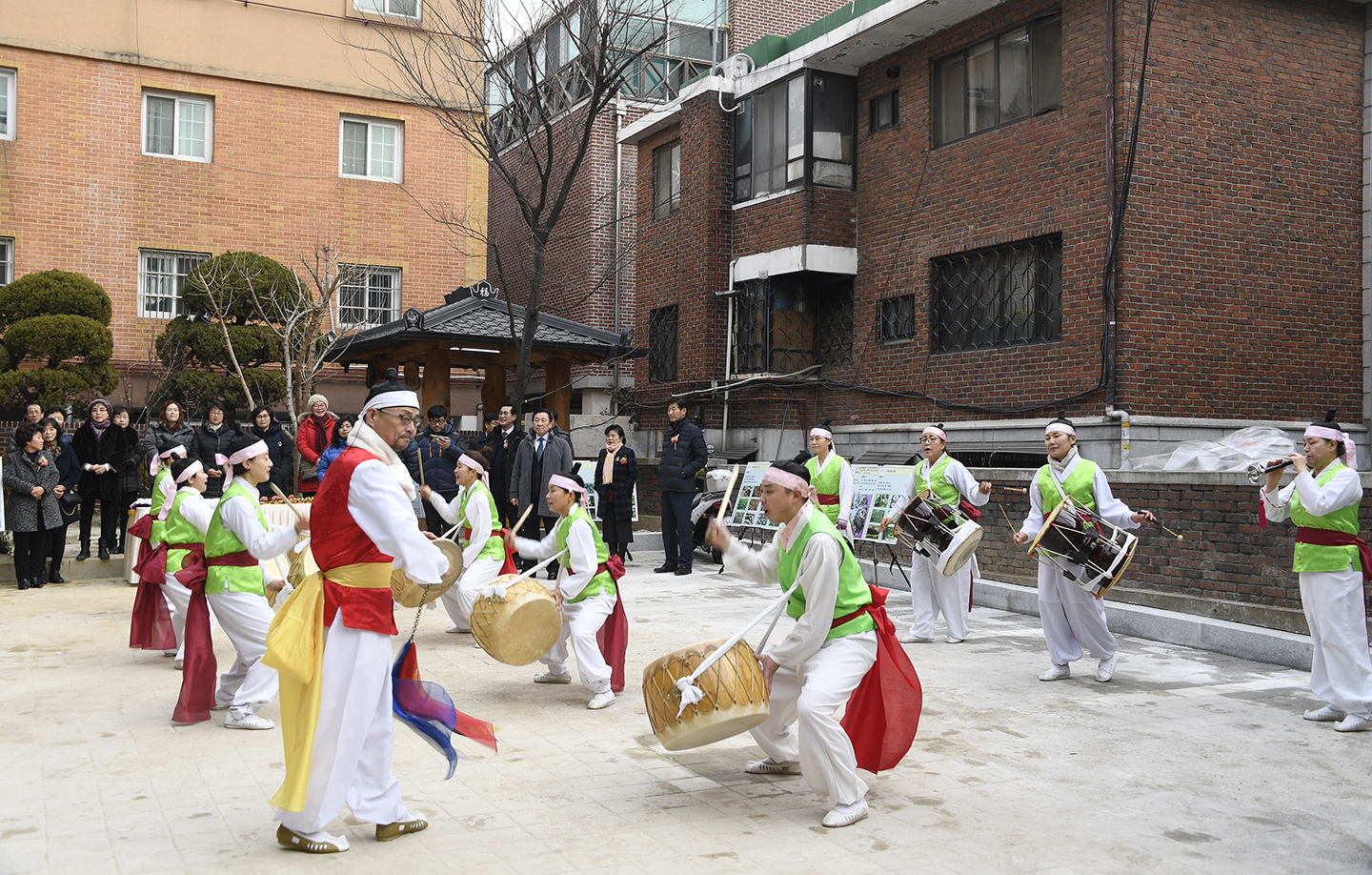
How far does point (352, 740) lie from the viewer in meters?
4.69

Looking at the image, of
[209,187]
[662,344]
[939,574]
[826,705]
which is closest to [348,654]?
[826,705]

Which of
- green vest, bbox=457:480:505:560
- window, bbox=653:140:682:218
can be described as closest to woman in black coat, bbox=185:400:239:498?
green vest, bbox=457:480:505:560

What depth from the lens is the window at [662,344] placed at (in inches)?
827

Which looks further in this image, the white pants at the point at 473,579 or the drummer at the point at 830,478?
the drummer at the point at 830,478

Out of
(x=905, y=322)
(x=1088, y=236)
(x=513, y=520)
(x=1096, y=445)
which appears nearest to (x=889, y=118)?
(x=905, y=322)

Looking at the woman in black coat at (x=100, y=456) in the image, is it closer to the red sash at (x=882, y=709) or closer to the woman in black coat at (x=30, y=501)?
the woman in black coat at (x=30, y=501)

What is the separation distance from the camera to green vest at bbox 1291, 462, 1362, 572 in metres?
7.03

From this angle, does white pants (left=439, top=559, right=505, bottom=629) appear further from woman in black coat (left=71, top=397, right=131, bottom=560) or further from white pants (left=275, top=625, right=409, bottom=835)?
woman in black coat (left=71, top=397, right=131, bottom=560)

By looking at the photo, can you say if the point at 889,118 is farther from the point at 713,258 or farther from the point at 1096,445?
the point at 1096,445

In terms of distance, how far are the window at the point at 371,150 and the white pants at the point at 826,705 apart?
19.3 metres

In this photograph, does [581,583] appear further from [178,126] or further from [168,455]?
[178,126]

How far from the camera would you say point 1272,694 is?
25.5 ft

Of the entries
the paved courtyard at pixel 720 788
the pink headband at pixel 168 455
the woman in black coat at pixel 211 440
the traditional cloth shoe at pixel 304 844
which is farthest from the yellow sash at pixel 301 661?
the woman in black coat at pixel 211 440

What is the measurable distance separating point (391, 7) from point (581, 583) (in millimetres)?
18263
